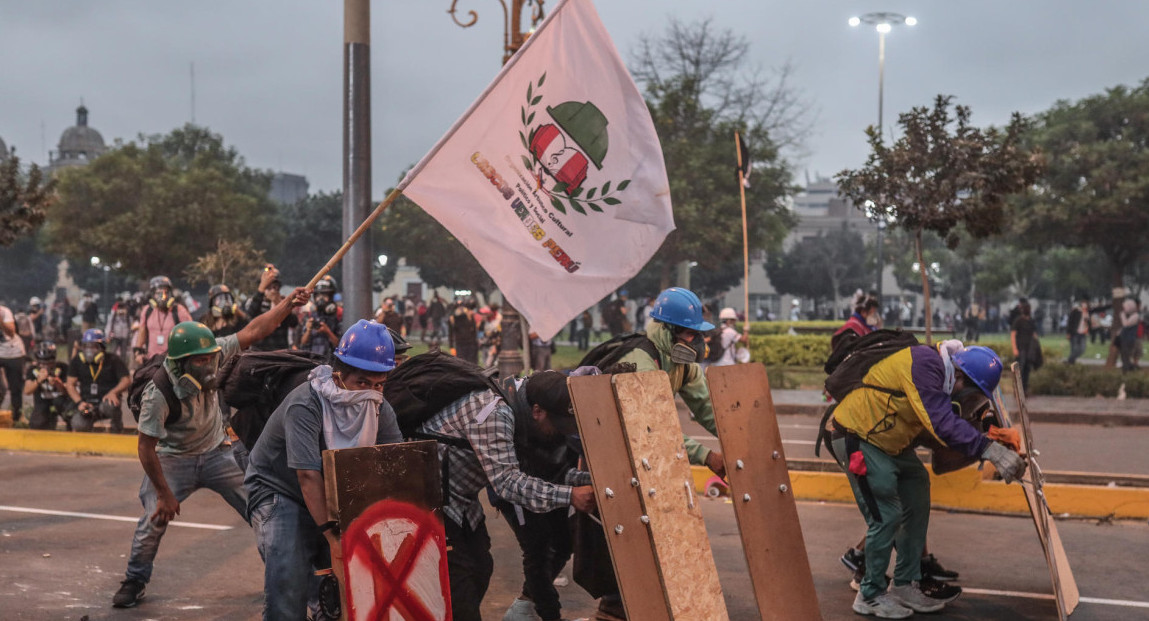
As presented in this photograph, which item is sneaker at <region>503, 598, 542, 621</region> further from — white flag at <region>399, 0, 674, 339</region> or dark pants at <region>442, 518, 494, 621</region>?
white flag at <region>399, 0, 674, 339</region>

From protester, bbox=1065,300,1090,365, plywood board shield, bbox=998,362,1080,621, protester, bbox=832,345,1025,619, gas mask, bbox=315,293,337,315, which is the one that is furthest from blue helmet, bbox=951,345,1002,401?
protester, bbox=1065,300,1090,365

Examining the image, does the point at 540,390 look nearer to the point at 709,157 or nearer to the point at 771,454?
the point at 771,454

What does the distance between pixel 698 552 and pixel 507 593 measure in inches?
89.6

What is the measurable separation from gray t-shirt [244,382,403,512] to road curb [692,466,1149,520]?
15.7ft

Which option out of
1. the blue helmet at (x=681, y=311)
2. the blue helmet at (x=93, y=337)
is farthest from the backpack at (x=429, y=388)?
the blue helmet at (x=93, y=337)

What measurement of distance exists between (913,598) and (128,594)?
13.8ft

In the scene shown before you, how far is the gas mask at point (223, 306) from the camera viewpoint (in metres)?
10.1

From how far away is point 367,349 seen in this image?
4137 millimetres

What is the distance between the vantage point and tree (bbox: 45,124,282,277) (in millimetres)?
41875

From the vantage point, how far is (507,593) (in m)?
6.43

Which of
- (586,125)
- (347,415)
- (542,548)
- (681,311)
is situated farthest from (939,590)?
(347,415)

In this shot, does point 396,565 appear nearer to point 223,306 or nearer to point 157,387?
point 157,387

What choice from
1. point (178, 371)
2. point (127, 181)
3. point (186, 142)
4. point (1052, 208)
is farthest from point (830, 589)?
point (186, 142)

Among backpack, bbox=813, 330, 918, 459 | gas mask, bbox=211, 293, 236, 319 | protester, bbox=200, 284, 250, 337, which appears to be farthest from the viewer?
gas mask, bbox=211, 293, 236, 319
